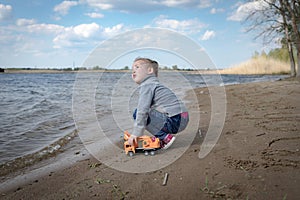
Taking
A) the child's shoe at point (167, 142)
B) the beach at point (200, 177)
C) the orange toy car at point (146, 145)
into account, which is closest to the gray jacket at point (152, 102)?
the orange toy car at point (146, 145)

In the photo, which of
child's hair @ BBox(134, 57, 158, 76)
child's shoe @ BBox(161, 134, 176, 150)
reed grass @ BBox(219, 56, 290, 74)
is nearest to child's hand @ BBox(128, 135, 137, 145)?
child's shoe @ BBox(161, 134, 176, 150)

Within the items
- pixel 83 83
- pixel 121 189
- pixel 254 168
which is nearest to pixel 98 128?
pixel 121 189

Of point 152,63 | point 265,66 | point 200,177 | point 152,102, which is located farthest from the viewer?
point 265,66

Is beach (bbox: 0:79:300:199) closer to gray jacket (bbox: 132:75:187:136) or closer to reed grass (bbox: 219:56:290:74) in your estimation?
gray jacket (bbox: 132:75:187:136)

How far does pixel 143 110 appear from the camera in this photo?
3268mm

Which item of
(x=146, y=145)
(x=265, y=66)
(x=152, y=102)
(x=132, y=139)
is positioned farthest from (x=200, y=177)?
(x=265, y=66)

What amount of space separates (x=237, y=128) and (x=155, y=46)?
1852mm

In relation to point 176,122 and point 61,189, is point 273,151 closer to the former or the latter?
point 176,122

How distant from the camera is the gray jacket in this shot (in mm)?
3268

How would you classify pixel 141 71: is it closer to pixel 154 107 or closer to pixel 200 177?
pixel 154 107

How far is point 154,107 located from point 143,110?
0.23m

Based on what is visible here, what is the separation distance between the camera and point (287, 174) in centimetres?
229

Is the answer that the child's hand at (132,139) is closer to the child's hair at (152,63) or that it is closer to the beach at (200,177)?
the beach at (200,177)

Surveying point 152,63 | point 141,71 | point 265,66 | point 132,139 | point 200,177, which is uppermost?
point 265,66
